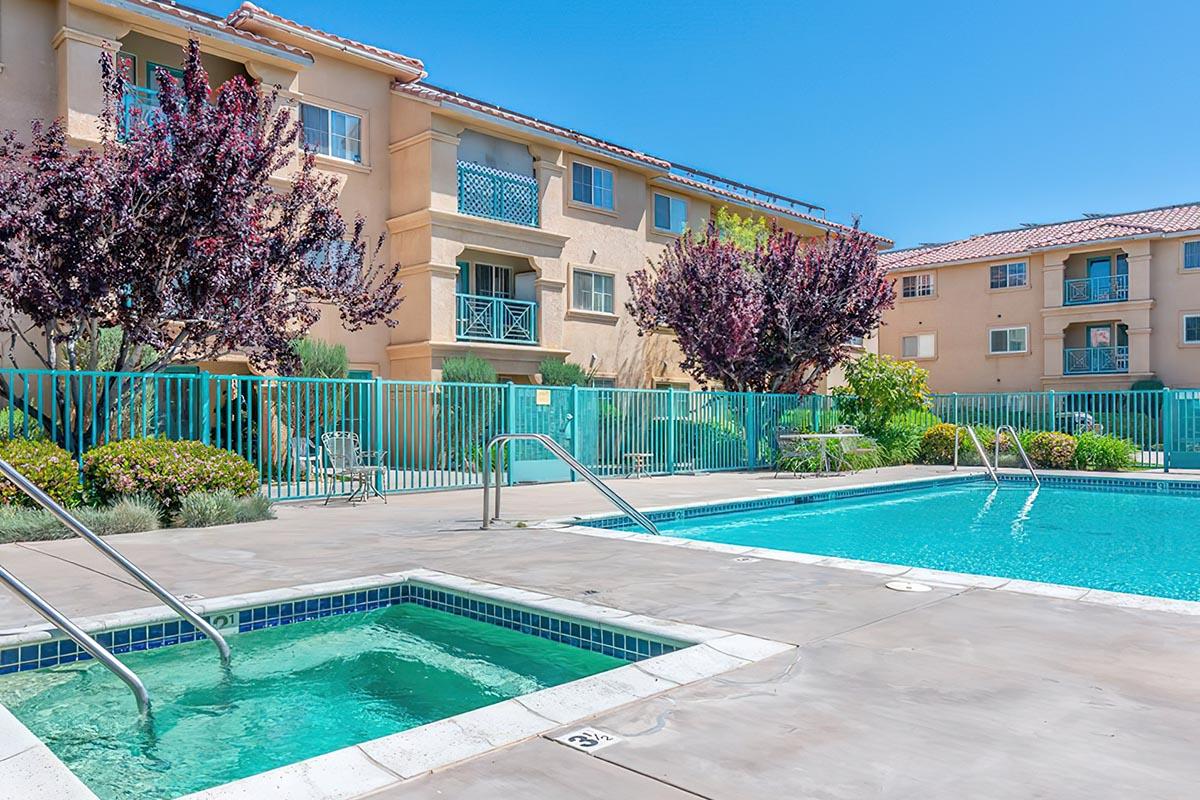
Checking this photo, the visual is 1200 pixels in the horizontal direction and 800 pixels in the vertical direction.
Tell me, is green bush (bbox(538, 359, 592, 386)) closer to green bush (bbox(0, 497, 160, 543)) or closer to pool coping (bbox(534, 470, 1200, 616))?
pool coping (bbox(534, 470, 1200, 616))

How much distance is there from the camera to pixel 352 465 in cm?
1384

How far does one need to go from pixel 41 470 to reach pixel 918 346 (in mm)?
39379

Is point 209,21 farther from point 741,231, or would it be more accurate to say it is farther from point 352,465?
point 741,231

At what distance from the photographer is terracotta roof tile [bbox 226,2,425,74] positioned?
784 inches

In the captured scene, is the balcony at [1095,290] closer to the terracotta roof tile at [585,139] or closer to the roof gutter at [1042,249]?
the roof gutter at [1042,249]

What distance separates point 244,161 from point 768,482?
11462 mm

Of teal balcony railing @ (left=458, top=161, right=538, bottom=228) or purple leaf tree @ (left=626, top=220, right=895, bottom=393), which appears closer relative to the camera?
purple leaf tree @ (left=626, top=220, right=895, bottom=393)

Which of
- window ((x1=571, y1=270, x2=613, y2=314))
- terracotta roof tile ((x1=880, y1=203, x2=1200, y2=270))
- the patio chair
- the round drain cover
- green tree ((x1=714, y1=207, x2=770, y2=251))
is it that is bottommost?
the round drain cover

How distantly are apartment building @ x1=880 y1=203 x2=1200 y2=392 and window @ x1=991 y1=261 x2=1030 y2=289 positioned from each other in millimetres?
44

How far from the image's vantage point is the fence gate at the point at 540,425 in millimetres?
17125

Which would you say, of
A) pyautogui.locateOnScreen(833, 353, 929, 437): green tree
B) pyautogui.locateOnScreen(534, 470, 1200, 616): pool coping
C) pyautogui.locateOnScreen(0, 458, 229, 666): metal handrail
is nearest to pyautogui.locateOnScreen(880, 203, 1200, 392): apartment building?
pyautogui.locateOnScreen(833, 353, 929, 437): green tree

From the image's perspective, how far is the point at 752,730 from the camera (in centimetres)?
373

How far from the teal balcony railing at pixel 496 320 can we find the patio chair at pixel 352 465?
878cm

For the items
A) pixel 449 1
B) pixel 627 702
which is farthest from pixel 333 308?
pixel 627 702
